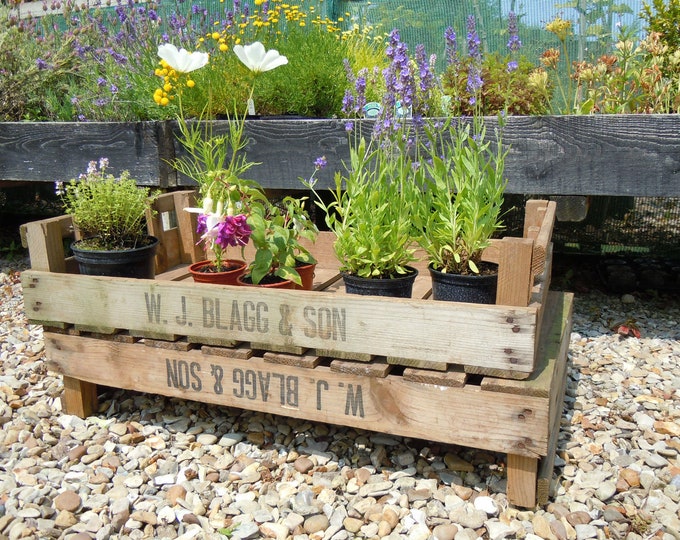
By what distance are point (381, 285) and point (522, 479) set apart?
77 cm

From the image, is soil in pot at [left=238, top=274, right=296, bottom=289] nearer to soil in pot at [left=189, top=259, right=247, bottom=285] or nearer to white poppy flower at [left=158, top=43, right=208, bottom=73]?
soil in pot at [left=189, top=259, right=247, bottom=285]

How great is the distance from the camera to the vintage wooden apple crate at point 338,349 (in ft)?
6.33

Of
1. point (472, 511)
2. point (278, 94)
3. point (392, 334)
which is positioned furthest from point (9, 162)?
point (472, 511)

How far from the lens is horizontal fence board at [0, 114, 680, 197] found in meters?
2.98

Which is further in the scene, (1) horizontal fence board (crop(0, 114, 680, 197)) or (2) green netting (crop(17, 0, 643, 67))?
(2) green netting (crop(17, 0, 643, 67))

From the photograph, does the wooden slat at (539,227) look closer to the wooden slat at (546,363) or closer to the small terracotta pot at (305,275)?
the wooden slat at (546,363)

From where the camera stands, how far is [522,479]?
78.6 inches

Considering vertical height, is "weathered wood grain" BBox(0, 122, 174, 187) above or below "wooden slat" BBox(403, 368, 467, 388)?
above

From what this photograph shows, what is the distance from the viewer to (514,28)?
2.45 meters

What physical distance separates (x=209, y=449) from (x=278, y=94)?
223 centimetres

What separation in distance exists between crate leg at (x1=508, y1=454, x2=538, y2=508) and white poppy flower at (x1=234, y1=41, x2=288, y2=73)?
157cm

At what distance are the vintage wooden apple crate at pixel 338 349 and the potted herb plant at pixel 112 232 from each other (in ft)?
0.31

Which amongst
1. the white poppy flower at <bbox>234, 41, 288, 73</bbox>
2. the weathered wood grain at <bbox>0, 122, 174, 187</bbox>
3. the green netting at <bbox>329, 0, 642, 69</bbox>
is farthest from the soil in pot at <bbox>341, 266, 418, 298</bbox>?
the green netting at <bbox>329, 0, 642, 69</bbox>

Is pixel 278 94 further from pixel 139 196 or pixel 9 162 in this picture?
pixel 9 162
